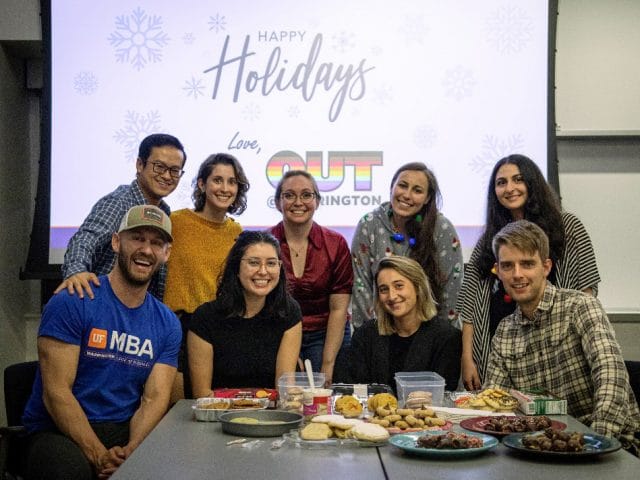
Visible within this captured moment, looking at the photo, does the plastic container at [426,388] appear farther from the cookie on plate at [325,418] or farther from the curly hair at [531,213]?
the curly hair at [531,213]

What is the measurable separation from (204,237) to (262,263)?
519mm

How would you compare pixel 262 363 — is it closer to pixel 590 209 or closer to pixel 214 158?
pixel 214 158

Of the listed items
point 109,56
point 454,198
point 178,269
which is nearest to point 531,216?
point 454,198

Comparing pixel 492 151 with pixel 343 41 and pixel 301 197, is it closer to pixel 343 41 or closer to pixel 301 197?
pixel 343 41

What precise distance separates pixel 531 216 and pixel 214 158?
131 centimetres

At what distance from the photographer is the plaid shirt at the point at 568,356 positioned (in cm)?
254

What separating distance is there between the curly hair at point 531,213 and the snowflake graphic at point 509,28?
1238mm

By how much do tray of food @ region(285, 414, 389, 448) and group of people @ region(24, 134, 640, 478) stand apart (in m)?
0.69

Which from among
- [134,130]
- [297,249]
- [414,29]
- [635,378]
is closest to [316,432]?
[635,378]

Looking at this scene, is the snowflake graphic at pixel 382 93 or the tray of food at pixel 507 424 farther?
the snowflake graphic at pixel 382 93

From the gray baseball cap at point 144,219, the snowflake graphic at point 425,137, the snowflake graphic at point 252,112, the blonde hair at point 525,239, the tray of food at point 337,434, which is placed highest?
the snowflake graphic at point 252,112

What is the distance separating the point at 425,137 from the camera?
4504 mm

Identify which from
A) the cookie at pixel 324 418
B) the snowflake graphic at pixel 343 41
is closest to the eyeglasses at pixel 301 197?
the snowflake graphic at pixel 343 41

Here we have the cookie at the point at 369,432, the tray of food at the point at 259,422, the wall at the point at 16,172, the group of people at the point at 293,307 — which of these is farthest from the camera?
the wall at the point at 16,172
